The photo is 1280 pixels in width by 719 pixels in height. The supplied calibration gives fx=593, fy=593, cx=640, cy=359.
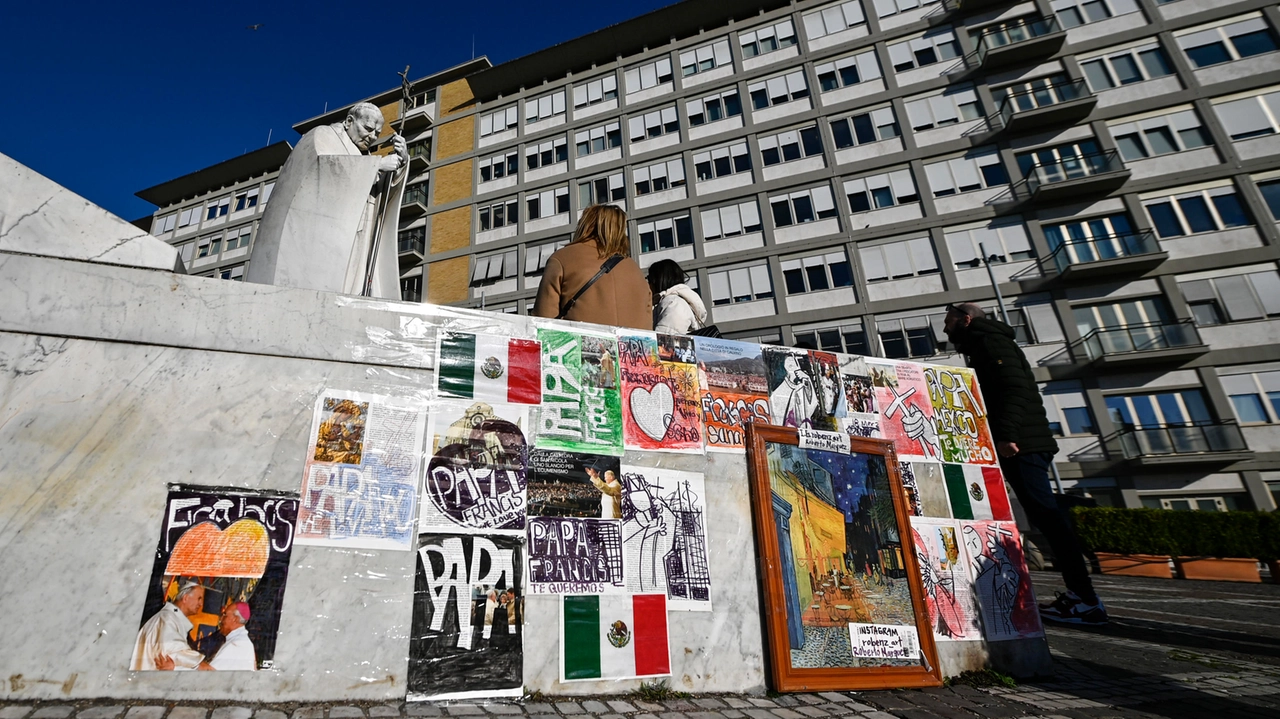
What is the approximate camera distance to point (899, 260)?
23312 mm

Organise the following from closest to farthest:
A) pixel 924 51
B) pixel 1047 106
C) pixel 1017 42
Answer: pixel 1047 106 < pixel 1017 42 < pixel 924 51

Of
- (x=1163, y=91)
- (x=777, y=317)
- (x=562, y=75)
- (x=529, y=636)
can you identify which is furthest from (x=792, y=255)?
(x=529, y=636)

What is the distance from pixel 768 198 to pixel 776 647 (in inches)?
990

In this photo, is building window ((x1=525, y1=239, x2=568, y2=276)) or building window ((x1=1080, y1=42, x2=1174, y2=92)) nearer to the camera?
building window ((x1=1080, y1=42, x2=1174, y2=92))

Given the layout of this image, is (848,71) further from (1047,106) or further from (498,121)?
(498,121)

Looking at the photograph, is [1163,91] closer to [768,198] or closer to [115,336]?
[768,198]

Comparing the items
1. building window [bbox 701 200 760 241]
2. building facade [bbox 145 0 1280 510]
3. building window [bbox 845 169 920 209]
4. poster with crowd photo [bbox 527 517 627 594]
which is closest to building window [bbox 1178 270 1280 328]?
building facade [bbox 145 0 1280 510]

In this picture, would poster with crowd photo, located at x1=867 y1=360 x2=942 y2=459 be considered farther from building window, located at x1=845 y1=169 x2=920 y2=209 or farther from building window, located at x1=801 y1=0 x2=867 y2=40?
building window, located at x1=801 y1=0 x2=867 y2=40

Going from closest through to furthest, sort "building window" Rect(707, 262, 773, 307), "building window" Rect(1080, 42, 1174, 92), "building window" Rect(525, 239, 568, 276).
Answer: "building window" Rect(1080, 42, 1174, 92), "building window" Rect(707, 262, 773, 307), "building window" Rect(525, 239, 568, 276)

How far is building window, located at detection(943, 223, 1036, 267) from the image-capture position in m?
22.4

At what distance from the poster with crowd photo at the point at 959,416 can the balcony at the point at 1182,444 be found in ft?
69.4

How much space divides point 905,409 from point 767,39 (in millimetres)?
29373

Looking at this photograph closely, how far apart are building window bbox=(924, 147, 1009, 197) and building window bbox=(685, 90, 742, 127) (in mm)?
8978

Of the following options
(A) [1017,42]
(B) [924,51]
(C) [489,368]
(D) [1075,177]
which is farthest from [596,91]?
(C) [489,368]
